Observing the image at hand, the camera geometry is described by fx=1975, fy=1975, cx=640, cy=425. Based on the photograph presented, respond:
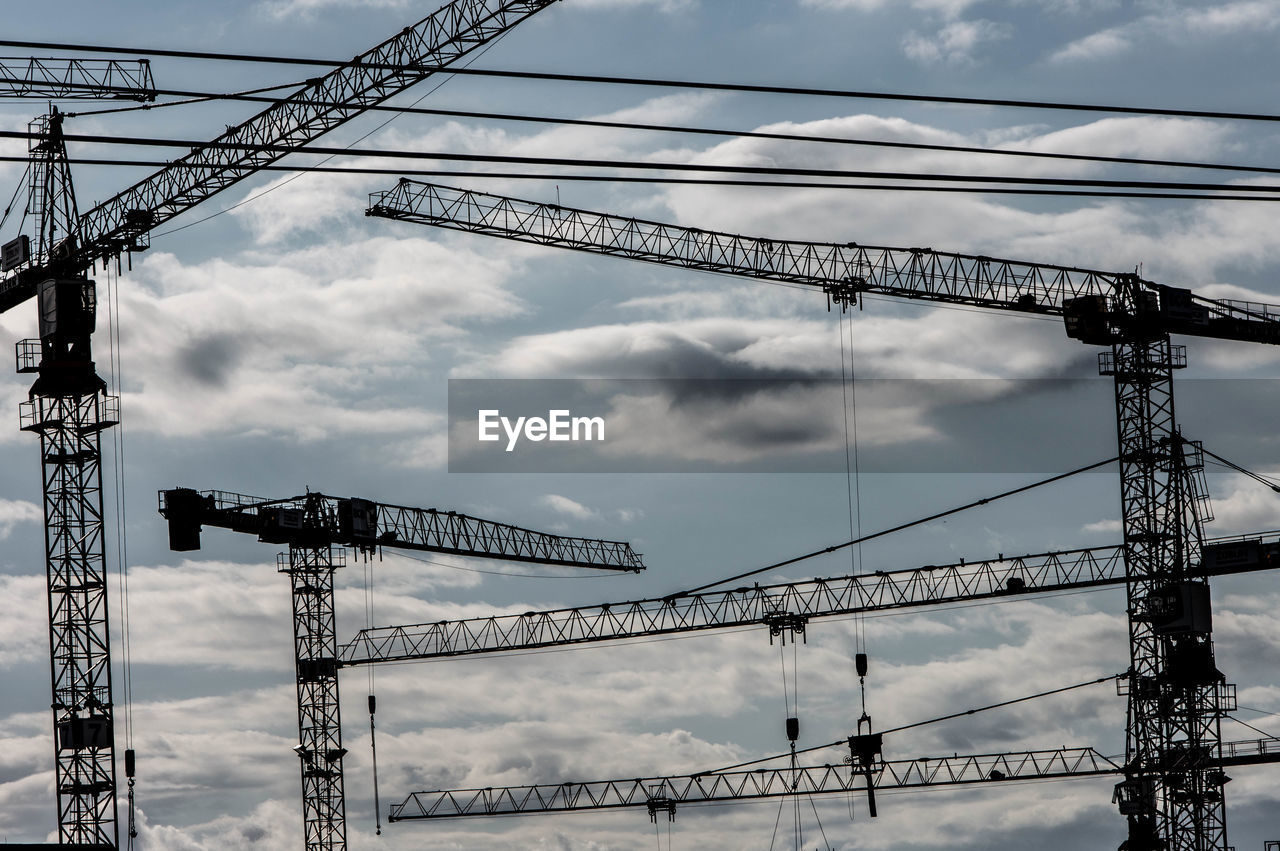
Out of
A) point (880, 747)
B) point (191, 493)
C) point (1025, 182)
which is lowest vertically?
point (880, 747)

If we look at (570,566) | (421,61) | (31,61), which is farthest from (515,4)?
(570,566)

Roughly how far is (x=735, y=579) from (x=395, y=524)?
21230 millimetres

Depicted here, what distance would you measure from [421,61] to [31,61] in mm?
19556

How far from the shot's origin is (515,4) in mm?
69375

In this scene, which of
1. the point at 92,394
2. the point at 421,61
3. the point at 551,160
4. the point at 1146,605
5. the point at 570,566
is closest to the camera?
the point at 551,160

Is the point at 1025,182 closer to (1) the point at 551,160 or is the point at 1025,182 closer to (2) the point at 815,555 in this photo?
(1) the point at 551,160

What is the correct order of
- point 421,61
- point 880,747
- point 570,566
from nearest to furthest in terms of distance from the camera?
1. point 421,61
2. point 880,747
3. point 570,566

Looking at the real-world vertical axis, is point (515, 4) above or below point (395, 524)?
above

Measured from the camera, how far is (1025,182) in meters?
33.2

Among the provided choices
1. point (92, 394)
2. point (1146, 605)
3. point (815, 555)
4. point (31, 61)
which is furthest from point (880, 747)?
point (31, 61)

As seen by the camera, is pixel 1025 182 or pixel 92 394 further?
pixel 92 394

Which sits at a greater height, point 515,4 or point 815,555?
point 515,4

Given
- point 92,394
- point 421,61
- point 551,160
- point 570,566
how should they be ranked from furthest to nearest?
point 570,566, point 92,394, point 421,61, point 551,160

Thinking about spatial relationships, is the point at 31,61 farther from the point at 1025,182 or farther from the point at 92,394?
the point at 1025,182
